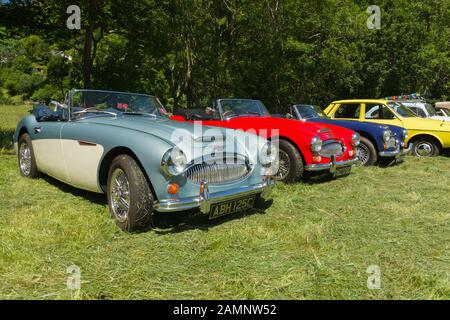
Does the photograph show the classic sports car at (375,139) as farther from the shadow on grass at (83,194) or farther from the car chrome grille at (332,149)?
the shadow on grass at (83,194)

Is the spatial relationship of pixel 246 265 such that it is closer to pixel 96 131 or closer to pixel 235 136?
pixel 235 136

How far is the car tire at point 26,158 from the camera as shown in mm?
5836

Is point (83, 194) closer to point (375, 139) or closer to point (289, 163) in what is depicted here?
point (289, 163)

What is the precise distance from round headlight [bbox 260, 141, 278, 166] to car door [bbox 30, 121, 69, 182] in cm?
238

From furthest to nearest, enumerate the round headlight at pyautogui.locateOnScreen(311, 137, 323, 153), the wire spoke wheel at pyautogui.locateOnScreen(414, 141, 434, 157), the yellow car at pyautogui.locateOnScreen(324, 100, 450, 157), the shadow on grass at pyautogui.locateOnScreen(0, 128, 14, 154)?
the wire spoke wheel at pyautogui.locateOnScreen(414, 141, 434, 157) < the yellow car at pyautogui.locateOnScreen(324, 100, 450, 157) < the shadow on grass at pyautogui.locateOnScreen(0, 128, 14, 154) < the round headlight at pyautogui.locateOnScreen(311, 137, 323, 153)

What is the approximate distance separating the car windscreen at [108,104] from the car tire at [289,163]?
2.09 metres

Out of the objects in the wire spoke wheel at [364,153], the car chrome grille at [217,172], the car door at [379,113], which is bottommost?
the wire spoke wheel at [364,153]

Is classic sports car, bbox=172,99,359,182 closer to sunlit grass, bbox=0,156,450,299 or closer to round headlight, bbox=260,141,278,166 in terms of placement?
sunlit grass, bbox=0,156,450,299

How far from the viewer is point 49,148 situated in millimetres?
5145

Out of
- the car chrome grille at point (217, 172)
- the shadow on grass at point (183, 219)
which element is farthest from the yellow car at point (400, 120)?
the car chrome grille at point (217, 172)

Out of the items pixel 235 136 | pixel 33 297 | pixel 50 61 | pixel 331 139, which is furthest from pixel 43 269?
pixel 50 61

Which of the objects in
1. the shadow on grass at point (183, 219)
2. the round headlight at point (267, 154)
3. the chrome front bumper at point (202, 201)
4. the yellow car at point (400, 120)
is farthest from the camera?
the yellow car at point (400, 120)

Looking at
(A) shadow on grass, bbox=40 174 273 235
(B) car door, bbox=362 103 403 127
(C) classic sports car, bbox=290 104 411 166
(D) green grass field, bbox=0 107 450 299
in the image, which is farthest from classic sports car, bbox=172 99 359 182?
(B) car door, bbox=362 103 403 127

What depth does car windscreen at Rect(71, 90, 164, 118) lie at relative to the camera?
502 centimetres
